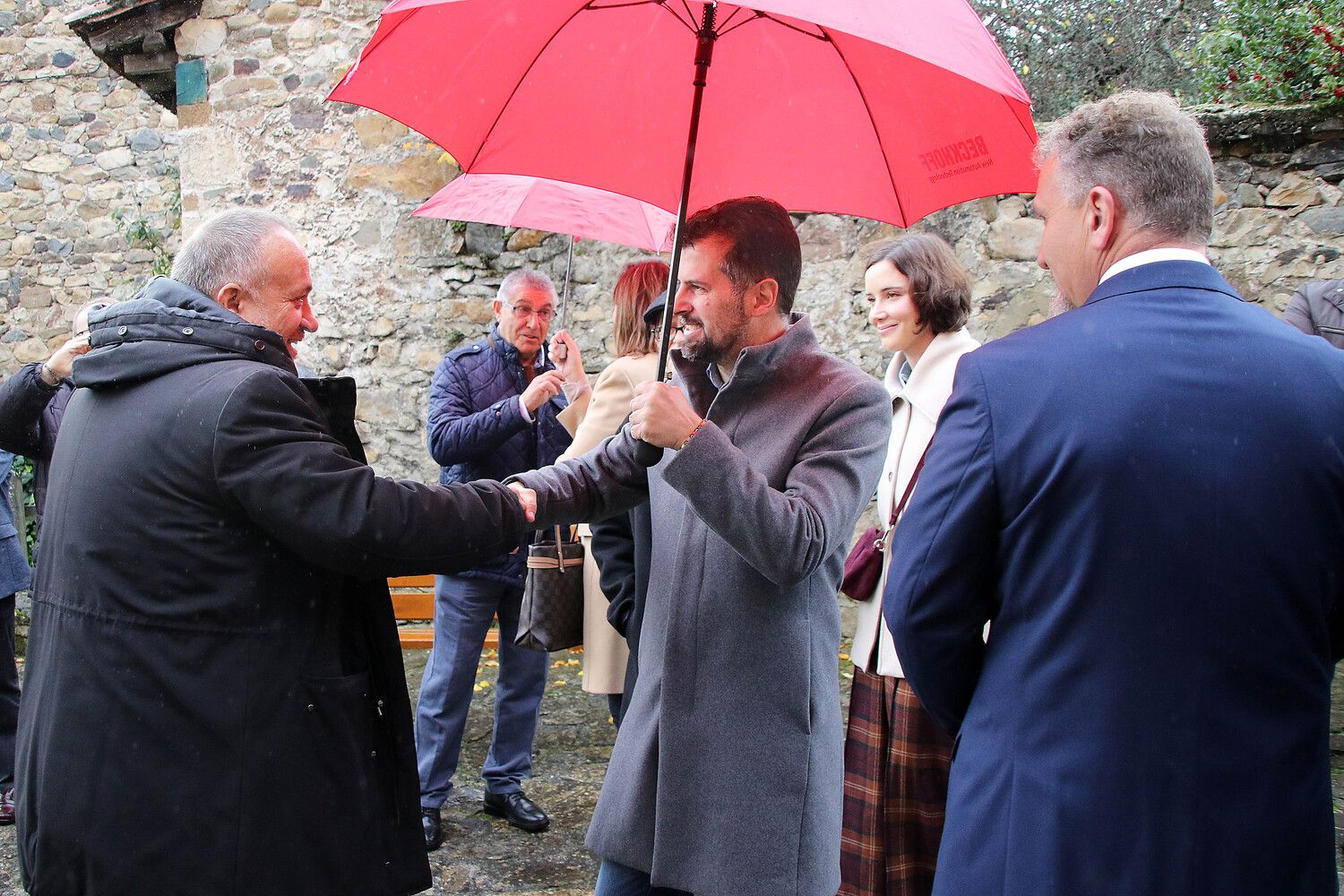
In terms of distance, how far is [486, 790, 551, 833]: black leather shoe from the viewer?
396cm

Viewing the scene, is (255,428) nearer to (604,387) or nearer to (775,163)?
(775,163)

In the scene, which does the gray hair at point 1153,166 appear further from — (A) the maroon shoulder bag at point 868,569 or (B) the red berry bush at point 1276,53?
(B) the red berry bush at point 1276,53

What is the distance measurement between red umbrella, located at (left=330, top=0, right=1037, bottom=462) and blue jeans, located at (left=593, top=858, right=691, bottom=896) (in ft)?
3.41

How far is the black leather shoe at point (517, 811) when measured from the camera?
3.96 m

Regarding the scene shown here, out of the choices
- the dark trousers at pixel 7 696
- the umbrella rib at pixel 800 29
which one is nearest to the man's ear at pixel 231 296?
the umbrella rib at pixel 800 29

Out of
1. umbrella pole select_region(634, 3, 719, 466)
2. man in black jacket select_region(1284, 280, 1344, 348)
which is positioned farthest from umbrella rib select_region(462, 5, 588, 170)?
man in black jacket select_region(1284, 280, 1344, 348)

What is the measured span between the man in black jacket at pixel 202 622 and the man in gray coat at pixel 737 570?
0.48 meters

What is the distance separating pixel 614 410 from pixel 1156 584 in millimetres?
2184

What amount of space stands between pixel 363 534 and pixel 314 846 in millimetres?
561

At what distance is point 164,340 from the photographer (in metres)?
1.87

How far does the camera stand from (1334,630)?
154cm

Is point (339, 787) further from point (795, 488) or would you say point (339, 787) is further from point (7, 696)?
point (7, 696)

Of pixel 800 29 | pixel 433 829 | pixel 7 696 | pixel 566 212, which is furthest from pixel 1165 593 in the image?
pixel 7 696

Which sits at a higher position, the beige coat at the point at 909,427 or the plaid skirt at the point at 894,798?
the beige coat at the point at 909,427
